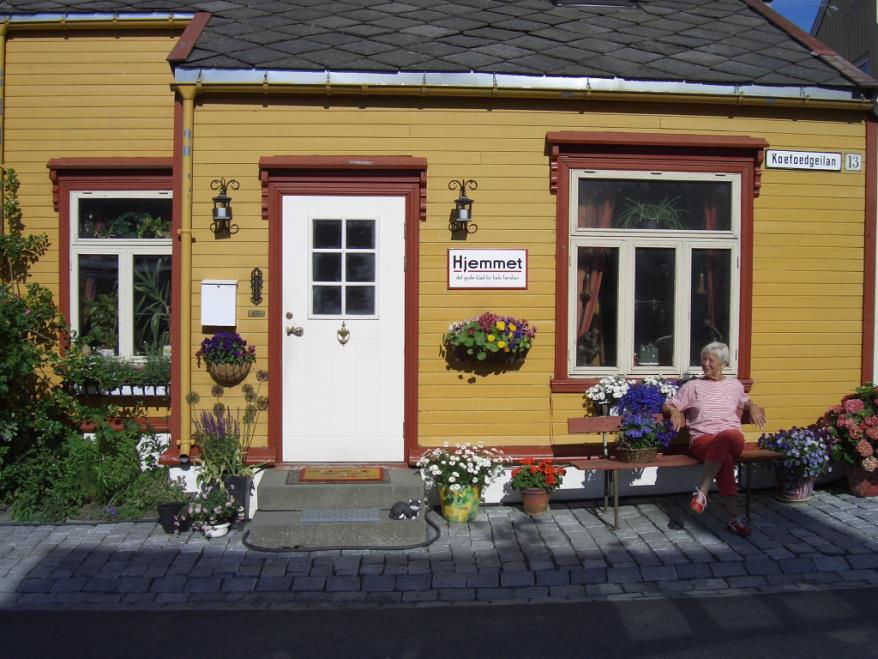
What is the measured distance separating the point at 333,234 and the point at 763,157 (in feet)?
11.9

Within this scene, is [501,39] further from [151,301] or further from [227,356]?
[151,301]

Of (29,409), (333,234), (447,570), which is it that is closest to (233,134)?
(333,234)

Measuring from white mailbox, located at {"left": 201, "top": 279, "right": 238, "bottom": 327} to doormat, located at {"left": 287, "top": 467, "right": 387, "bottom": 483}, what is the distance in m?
1.35

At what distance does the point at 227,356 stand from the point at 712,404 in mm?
3749

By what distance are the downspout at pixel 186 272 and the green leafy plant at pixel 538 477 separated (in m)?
2.62

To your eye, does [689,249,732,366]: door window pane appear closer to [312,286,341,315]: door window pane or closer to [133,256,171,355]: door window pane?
[312,286,341,315]: door window pane

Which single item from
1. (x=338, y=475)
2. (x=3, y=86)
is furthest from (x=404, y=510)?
(x=3, y=86)

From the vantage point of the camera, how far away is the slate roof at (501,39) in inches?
287

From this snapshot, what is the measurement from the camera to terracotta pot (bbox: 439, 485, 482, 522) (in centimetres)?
677

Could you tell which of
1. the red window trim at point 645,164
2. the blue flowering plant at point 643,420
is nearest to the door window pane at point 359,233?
the red window trim at point 645,164

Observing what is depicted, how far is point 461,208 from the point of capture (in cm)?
716

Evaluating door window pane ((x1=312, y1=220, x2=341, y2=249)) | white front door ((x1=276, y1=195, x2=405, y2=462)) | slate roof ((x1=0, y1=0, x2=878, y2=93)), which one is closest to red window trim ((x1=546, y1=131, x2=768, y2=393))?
slate roof ((x1=0, y1=0, x2=878, y2=93))

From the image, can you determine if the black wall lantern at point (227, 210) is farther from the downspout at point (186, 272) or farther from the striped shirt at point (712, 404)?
the striped shirt at point (712, 404)

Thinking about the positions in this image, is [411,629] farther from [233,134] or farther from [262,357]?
[233,134]
